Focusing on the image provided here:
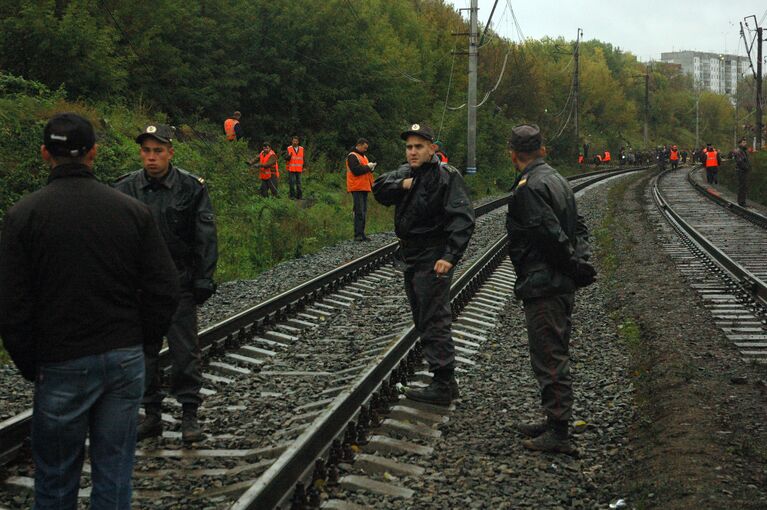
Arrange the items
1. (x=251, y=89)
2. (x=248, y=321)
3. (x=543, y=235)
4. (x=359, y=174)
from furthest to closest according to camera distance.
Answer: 1. (x=251, y=89)
2. (x=359, y=174)
3. (x=248, y=321)
4. (x=543, y=235)

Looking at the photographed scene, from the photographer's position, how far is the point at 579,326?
9703 mm

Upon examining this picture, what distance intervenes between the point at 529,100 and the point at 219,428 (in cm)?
5764

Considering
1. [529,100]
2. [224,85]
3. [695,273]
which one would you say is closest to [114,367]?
[695,273]

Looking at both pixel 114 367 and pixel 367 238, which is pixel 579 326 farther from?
pixel 367 238

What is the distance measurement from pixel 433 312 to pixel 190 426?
1933 millimetres

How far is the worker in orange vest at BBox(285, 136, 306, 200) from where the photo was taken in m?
21.8

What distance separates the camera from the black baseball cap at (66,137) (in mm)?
3357

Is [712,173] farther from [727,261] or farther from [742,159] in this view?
[727,261]

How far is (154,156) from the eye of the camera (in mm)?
5582

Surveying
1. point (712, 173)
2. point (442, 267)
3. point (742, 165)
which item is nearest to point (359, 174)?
point (442, 267)

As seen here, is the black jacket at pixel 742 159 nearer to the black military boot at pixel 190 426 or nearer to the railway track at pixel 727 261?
the railway track at pixel 727 261

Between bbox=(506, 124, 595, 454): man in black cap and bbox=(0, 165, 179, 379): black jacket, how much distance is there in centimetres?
285

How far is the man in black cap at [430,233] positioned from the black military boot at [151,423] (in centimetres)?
183

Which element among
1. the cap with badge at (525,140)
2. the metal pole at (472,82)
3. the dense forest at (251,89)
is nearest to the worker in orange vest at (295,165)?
the dense forest at (251,89)
